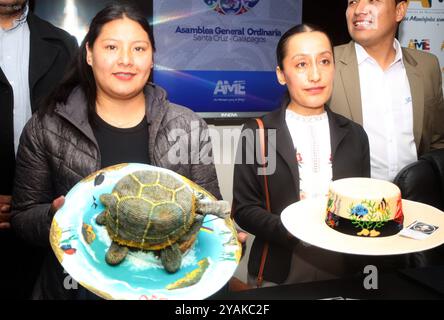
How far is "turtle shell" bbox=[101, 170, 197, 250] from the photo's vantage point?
1.00m

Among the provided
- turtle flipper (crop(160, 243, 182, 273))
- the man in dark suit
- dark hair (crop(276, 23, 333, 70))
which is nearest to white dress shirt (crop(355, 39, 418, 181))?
dark hair (crop(276, 23, 333, 70))

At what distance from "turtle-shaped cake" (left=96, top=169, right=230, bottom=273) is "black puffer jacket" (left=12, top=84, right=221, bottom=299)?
7.9 inches

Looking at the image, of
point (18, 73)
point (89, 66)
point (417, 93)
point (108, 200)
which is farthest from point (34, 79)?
point (417, 93)

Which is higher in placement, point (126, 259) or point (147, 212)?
point (147, 212)

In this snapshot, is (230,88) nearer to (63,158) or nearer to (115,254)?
(63,158)

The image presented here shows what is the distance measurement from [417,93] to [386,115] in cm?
14

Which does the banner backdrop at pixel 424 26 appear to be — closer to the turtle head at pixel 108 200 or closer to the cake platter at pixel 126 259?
the cake platter at pixel 126 259

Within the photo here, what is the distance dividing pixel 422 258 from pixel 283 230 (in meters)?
0.61

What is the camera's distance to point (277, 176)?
54.4 inches

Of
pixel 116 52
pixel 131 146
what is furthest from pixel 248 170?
pixel 116 52

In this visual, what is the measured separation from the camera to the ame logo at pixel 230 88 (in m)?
2.24

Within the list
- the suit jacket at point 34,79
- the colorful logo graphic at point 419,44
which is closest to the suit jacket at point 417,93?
the colorful logo graphic at point 419,44

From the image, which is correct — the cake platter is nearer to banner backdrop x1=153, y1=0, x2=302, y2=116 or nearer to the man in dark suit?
the man in dark suit

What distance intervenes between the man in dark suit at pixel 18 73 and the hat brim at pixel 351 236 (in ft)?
2.88
